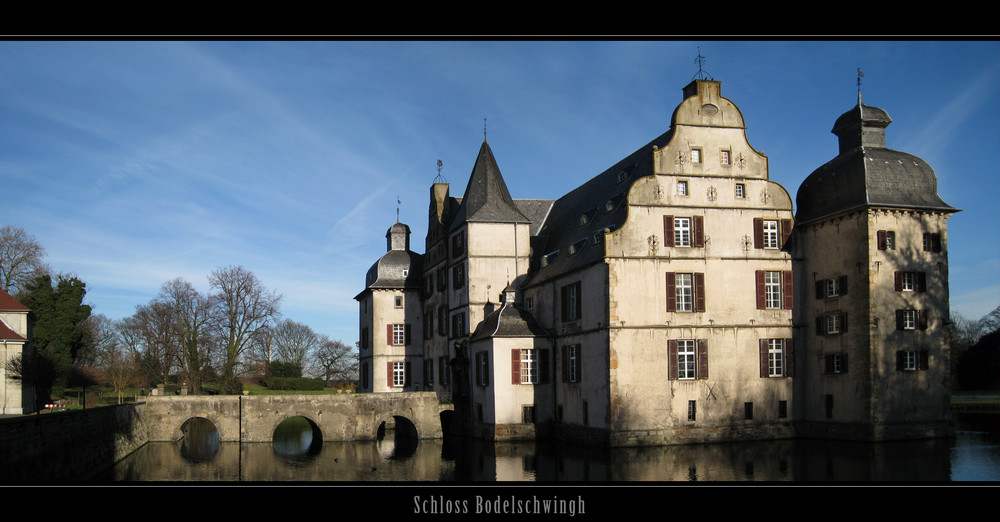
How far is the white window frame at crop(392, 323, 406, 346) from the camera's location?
158ft

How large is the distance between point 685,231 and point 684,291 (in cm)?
235

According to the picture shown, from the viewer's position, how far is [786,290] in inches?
1291

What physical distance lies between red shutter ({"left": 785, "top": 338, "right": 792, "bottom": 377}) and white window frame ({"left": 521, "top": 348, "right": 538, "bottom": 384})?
10.2 m

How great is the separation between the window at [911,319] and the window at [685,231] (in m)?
7.60

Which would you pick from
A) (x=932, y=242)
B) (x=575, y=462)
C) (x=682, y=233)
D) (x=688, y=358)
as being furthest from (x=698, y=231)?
(x=575, y=462)

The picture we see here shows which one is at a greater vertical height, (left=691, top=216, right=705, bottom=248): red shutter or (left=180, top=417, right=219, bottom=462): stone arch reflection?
(left=691, top=216, right=705, bottom=248): red shutter

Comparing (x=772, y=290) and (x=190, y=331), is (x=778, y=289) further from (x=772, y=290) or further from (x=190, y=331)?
(x=190, y=331)

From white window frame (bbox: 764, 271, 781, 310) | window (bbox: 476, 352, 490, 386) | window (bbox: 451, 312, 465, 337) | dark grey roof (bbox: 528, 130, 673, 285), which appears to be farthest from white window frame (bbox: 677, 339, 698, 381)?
window (bbox: 451, 312, 465, 337)

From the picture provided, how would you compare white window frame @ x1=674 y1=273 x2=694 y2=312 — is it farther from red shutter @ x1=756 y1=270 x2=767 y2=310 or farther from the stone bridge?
the stone bridge

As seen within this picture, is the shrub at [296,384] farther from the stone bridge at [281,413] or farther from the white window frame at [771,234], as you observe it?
the white window frame at [771,234]

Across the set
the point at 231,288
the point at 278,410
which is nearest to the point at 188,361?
the point at 231,288

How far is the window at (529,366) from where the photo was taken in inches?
1385

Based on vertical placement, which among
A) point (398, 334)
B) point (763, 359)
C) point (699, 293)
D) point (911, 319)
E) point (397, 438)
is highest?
point (699, 293)

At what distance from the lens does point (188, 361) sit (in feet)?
181
